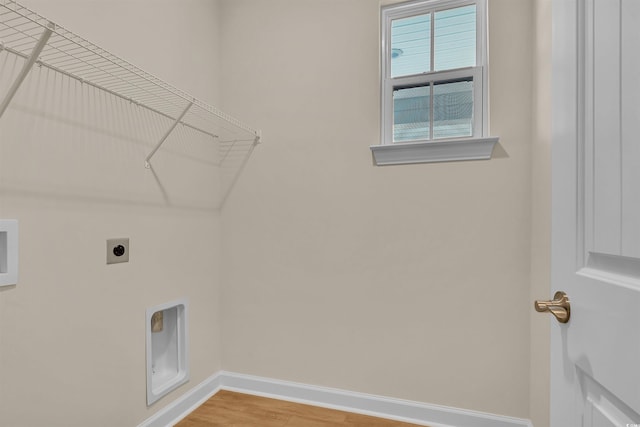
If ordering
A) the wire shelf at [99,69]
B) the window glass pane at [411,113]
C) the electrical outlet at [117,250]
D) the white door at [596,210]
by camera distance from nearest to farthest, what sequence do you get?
the white door at [596,210], the wire shelf at [99,69], the electrical outlet at [117,250], the window glass pane at [411,113]

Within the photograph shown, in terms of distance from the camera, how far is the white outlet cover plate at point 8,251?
109cm

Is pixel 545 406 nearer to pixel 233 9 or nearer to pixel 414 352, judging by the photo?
pixel 414 352

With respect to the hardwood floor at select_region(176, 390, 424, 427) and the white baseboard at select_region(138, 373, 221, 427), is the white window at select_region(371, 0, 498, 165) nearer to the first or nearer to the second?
the hardwood floor at select_region(176, 390, 424, 427)

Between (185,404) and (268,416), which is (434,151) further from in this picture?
(185,404)

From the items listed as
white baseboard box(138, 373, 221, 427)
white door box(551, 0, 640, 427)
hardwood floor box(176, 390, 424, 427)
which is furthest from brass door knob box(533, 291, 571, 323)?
white baseboard box(138, 373, 221, 427)

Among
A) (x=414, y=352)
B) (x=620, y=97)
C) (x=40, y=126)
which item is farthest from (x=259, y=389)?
(x=620, y=97)

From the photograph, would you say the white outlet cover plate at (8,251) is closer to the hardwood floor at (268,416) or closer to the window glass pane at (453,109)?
the hardwood floor at (268,416)

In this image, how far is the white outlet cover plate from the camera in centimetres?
109

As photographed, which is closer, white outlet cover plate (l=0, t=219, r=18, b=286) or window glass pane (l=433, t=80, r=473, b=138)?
white outlet cover plate (l=0, t=219, r=18, b=286)

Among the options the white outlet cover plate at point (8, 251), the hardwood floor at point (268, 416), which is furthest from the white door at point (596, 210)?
the white outlet cover plate at point (8, 251)

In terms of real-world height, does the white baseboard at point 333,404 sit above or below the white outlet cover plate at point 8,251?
below

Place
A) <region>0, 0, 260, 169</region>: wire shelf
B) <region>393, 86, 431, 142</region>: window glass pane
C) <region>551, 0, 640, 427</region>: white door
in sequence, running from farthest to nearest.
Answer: <region>393, 86, 431, 142</region>: window glass pane, <region>0, 0, 260, 169</region>: wire shelf, <region>551, 0, 640, 427</region>: white door

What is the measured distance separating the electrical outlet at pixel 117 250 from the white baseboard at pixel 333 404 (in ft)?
2.59

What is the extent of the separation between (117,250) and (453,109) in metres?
1.73
